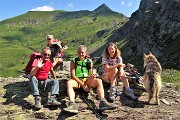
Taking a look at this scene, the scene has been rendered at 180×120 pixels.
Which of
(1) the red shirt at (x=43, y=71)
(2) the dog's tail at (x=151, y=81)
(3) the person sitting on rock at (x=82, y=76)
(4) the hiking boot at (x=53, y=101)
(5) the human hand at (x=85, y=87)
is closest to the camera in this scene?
(4) the hiking boot at (x=53, y=101)

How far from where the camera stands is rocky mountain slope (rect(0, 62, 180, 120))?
46.6ft

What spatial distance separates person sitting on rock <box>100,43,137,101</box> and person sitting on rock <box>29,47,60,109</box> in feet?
8.40

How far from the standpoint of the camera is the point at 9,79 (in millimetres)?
19250

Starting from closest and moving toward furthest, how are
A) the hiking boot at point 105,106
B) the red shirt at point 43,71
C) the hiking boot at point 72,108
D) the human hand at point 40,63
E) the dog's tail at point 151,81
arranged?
the hiking boot at point 105,106
the hiking boot at point 72,108
the dog's tail at point 151,81
the human hand at point 40,63
the red shirt at point 43,71

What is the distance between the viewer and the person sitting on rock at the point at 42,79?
14742mm

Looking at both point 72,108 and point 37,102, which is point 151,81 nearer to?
point 72,108

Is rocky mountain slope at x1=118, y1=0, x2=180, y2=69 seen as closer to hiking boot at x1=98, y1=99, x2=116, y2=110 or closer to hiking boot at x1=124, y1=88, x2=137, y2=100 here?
hiking boot at x1=124, y1=88, x2=137, y2=100

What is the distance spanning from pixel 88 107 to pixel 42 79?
2.74 m

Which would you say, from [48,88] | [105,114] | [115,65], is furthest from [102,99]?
[48,88]

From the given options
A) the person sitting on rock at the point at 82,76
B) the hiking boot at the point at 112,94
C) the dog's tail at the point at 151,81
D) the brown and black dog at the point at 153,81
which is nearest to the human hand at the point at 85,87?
the person sitting on rock at the point at 82,76

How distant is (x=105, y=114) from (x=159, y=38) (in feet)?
297

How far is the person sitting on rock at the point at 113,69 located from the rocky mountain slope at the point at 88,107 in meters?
0.47

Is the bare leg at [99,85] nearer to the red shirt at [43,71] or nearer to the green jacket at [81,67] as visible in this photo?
the green jacket at [81,67]

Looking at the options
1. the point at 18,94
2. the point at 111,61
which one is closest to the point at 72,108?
the point at 111,61
